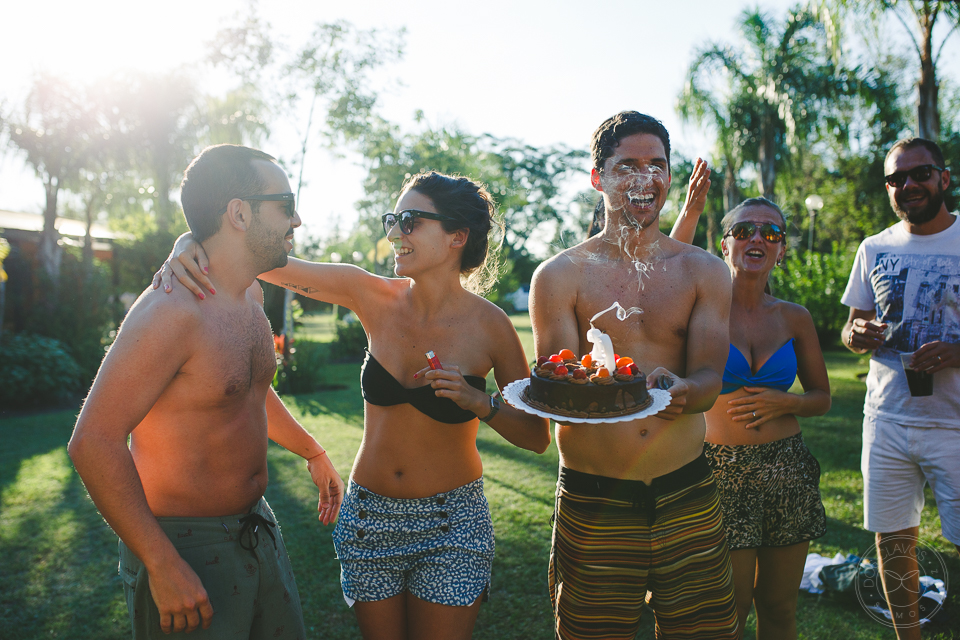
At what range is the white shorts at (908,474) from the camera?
11.5 feet

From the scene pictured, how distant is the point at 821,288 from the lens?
62.0 ft

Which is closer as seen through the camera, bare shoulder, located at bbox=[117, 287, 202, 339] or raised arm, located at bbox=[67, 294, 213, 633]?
raised arm, located at bbox=[67, 294, 213, 633]

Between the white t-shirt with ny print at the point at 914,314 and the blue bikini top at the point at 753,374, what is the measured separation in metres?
0.98

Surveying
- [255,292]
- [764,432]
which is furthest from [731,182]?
[255,292]

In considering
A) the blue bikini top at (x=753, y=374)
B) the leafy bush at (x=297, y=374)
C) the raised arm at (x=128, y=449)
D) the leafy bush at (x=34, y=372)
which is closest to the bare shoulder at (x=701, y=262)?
the blue bikini top at (x=753, y=374)

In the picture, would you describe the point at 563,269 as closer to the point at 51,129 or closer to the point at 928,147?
the point at 928,147

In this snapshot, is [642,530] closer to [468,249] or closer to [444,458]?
[444,458]

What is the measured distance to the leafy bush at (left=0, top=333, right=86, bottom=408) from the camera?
1202 centimetres

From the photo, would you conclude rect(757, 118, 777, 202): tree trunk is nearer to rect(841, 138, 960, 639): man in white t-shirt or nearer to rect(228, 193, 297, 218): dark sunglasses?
rect(841, 138, 960, 639): man in white t-shirt

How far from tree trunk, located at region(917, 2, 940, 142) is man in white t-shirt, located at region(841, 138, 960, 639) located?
821 centimetres

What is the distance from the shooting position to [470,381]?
9.34 feet

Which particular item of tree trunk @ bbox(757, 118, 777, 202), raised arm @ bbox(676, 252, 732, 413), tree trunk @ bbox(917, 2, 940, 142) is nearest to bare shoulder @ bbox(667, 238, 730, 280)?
raised arm @ bbox(676, 252, 732, 413)

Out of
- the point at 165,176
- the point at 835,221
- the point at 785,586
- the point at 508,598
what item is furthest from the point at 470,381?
the point at 835,221

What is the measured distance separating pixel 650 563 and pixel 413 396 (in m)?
1.27
